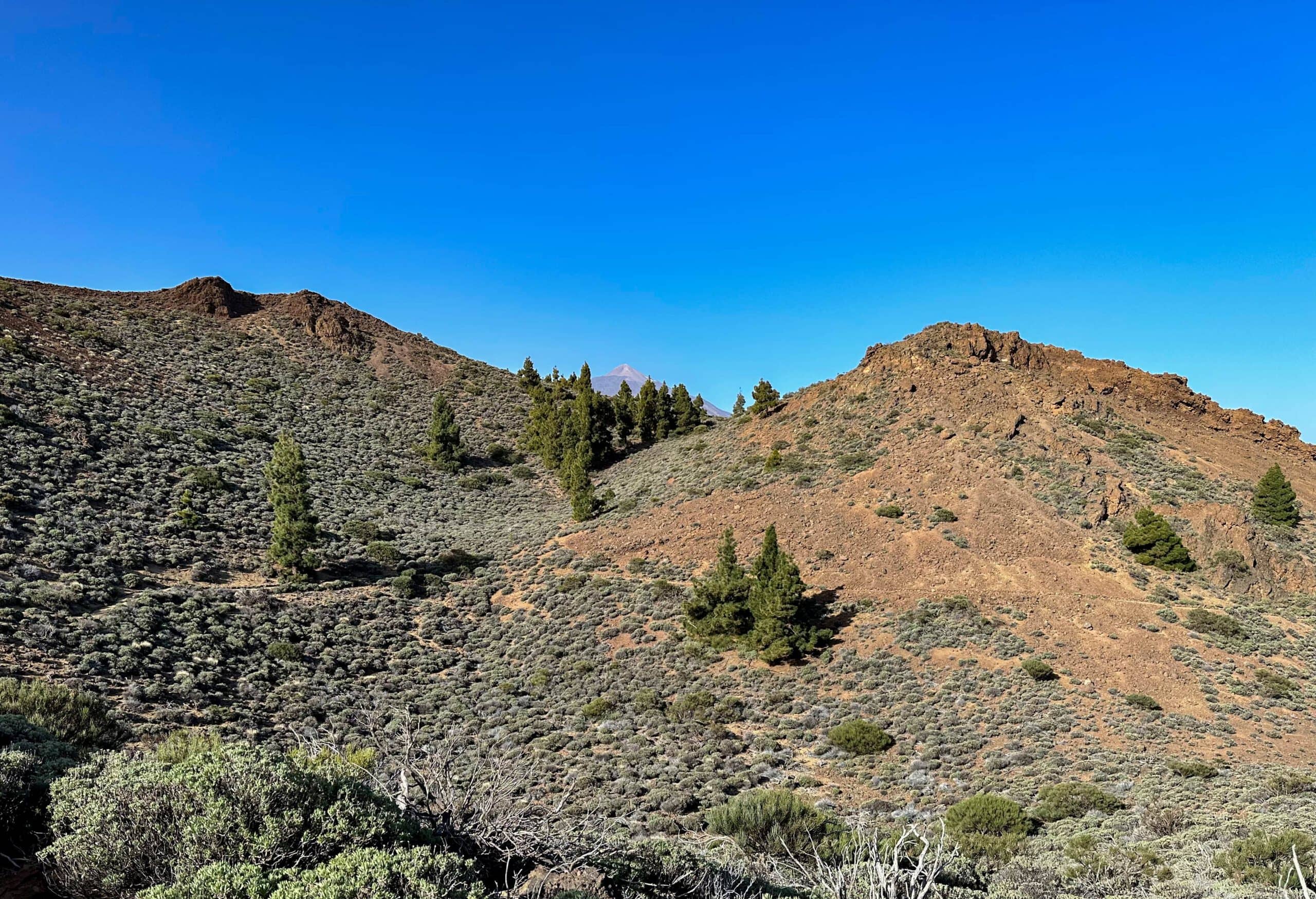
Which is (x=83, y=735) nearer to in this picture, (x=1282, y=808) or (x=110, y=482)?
(x=1282, y=808)

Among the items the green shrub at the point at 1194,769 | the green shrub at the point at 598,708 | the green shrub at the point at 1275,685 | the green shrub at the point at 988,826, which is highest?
the green shrub at the point at 1275,685

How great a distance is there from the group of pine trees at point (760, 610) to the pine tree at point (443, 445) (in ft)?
108

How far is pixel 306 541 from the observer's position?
2778cm

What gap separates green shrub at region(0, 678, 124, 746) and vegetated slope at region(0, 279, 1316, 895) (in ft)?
10.8

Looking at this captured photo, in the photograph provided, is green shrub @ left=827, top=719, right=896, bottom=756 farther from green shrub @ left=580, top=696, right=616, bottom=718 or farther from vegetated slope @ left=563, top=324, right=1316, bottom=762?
green shrub @ left=580, top=696, right=616, bottom=718

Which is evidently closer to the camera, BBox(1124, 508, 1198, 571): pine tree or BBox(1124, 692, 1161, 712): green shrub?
BBox(1124, 692, 1161, 712): green shrub

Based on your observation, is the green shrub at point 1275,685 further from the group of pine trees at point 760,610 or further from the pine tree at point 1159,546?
the group of pine trees at point 760,610

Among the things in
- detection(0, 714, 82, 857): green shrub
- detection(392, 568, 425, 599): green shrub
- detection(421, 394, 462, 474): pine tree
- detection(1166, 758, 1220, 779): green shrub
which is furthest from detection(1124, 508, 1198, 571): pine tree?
detection(421, 394, 462, 474): pine tree

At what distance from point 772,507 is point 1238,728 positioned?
20395 mm

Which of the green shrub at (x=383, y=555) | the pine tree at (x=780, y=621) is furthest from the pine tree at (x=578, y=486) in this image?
the pine tree at (x=780, y=621)

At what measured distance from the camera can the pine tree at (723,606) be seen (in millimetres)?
23969

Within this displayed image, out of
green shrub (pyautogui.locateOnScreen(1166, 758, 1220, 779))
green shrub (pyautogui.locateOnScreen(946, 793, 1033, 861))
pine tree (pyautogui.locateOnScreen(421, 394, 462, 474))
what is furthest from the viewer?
pine tree (pyautogui.locateOnScreen(421, 394, 462, 474))

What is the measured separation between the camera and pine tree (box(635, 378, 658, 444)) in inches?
2288

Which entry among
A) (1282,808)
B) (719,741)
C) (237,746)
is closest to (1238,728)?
(1282,808)
